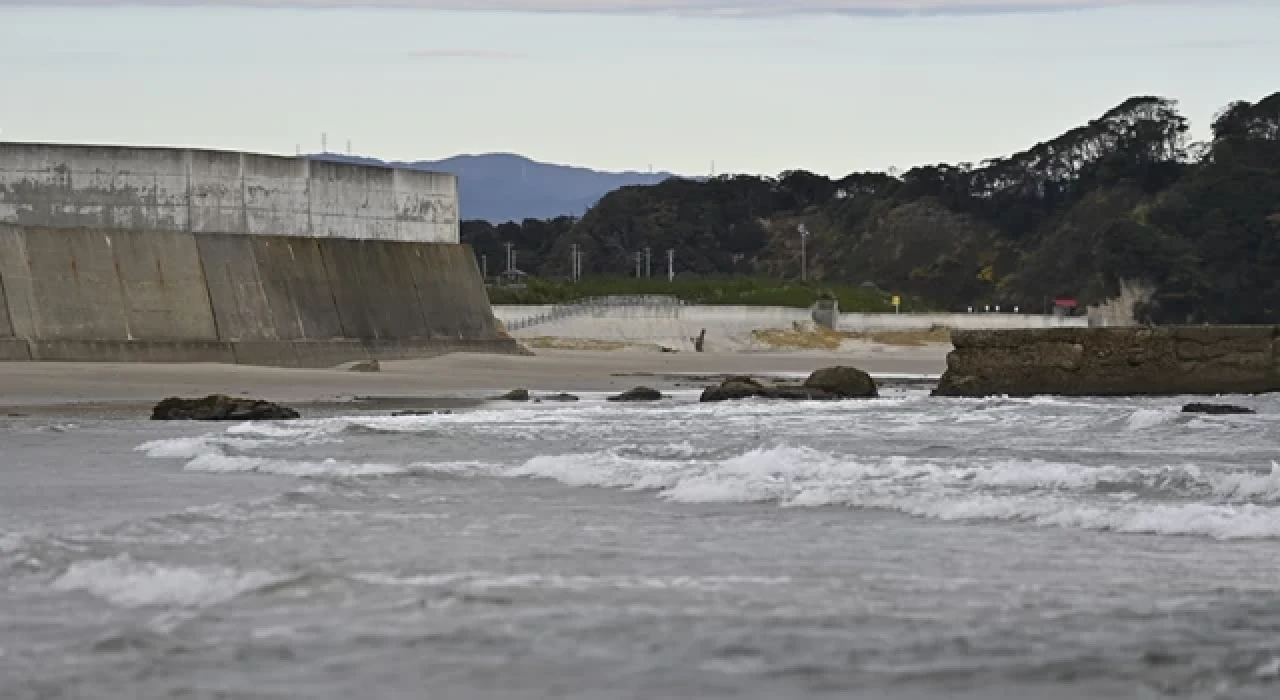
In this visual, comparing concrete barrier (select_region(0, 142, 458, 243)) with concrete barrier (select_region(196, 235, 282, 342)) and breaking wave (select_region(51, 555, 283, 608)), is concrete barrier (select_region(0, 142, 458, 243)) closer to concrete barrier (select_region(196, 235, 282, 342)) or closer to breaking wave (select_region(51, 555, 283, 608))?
concrete barrier (select_region(196, 235, 282, 342))

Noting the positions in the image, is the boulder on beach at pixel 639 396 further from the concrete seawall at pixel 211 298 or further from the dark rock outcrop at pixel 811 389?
the concrete seawall at pixel 211 298

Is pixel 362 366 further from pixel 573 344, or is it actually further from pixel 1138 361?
pixel 573 344

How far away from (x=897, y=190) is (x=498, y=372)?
405 feet

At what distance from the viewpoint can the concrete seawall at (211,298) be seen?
29.2 metres

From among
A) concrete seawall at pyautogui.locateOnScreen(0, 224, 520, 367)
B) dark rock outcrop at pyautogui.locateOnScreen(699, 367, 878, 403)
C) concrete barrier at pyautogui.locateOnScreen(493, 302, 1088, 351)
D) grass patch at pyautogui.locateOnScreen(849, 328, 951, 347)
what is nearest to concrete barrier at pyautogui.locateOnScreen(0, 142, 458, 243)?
concrete seawall at pyautogui.locateOnScreen(0, 224, 520, 367)

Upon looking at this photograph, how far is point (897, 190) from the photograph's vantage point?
15462 cm

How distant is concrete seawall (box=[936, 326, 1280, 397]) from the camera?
26.8 m

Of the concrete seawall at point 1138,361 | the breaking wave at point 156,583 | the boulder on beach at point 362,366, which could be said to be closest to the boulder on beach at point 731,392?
the concrete seawall at point 1138,361

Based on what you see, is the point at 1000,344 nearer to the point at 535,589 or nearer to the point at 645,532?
the point at 645,532

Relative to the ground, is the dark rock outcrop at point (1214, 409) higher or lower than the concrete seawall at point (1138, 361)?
lower

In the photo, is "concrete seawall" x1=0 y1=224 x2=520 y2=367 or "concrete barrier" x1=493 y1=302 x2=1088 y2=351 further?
"concrete barrier" x1=493 y1=302 x2=1088 y2=351

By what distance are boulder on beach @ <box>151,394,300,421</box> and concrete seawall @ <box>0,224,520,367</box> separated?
730 cm

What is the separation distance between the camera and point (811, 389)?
29.0 meters

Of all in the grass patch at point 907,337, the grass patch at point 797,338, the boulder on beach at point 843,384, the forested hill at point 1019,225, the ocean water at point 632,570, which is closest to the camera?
the ocean water at point 632,570
